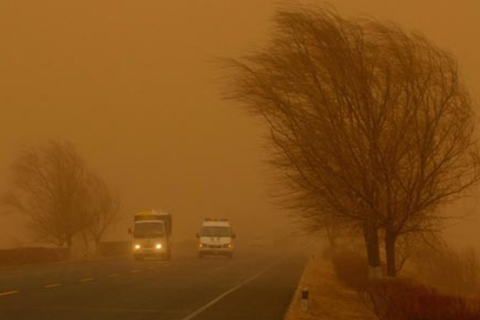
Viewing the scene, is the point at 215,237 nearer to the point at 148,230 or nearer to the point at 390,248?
the point at 148,230

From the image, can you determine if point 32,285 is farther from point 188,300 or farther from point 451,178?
point 451,178

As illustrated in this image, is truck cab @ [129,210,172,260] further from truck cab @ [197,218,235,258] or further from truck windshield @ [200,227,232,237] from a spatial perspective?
truck cab @ [197,218,235,258]

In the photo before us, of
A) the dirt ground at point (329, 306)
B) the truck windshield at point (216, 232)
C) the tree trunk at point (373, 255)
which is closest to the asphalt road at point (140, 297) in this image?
the dirt ground at point (329, 306)

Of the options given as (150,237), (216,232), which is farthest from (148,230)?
(216,232)

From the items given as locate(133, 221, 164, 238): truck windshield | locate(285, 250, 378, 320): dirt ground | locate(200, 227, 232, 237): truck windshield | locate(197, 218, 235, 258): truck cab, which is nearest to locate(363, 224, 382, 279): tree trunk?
locate(285, 250, 378, 320): dirt ground

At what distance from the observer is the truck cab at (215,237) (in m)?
67.4

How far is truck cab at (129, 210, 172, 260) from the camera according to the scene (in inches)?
2359

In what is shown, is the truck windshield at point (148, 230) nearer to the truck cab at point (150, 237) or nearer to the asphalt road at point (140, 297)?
the truck cab at point (150, 237)

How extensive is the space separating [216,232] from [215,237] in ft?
2.14

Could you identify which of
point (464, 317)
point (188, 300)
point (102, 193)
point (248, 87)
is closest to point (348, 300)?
point (188, 300)

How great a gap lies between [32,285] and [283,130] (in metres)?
11.4

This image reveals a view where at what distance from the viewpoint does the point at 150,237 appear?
5988 centimetres

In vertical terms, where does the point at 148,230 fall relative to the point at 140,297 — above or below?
above

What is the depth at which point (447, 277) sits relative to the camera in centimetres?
4494
